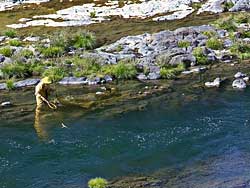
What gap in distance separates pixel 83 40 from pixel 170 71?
8.44 metres

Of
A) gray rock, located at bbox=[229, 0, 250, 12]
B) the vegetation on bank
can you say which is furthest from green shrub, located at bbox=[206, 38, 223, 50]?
gray rock, located at bbox=[229, 0, 250, 12]

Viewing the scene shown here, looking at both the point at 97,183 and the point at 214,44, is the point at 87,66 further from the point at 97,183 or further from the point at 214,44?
the point at 97,183

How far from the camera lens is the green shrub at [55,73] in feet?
96.9

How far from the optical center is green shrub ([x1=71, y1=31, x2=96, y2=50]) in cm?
3550

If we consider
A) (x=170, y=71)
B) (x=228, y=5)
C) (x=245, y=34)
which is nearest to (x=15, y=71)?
(x=170, y=71)

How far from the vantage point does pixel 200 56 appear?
1240 inches

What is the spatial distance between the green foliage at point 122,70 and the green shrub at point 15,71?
164 inches

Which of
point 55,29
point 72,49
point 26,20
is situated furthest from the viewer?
point 26,20

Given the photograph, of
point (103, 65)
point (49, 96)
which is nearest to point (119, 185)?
point (49, 96)

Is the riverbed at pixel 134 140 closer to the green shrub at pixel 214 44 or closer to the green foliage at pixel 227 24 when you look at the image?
the green shrub at pixel 214 44

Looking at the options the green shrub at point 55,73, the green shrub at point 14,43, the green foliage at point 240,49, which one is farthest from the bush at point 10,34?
the green foliage at point 240,49

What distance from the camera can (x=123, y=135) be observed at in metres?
21.4

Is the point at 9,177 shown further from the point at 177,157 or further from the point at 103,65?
the point at 103,65

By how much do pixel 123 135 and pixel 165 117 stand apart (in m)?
2.47
